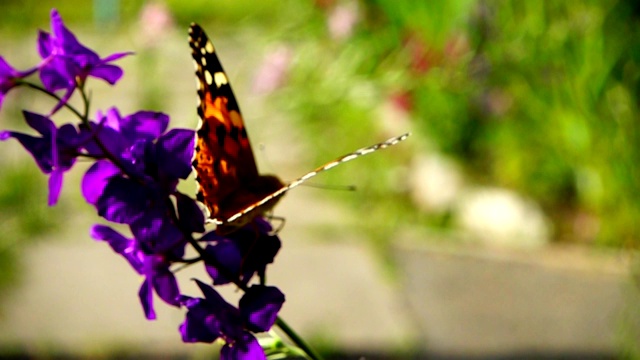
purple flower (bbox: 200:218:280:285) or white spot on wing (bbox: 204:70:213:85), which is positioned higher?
white spot on wing (bbox: 204:70:213:85)

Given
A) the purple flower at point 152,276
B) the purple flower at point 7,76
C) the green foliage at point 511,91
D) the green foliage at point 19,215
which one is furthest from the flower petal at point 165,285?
the green foliage at point 19,215

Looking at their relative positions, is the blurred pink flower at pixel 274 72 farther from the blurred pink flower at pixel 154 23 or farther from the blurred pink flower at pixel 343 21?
the blurred pink flower at pixel 154 23

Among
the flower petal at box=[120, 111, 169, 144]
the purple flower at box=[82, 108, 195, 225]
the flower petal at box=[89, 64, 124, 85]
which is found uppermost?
the flower petal at box=[89, 64, 124, 85]

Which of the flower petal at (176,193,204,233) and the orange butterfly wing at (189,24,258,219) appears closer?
the flower petal at (176,193,204,233)

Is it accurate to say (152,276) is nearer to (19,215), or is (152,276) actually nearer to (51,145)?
(51,145)

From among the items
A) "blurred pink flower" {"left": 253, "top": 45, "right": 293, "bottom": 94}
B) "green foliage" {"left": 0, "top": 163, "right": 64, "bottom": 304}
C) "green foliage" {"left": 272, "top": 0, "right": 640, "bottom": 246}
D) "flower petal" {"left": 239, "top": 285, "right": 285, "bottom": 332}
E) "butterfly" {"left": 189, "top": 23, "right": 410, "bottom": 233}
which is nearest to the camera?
"flower petal" {"left": 239, "top": 285, "right": 285, "bottom": 332}

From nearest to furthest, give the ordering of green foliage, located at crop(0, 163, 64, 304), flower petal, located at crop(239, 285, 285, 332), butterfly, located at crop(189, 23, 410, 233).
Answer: flower petal, located at crop(239, 285, 285, 332) < butterfly, located at crop(189, 23, 410, 233) < green foliage, located at crop(0, 163, 64, 304)

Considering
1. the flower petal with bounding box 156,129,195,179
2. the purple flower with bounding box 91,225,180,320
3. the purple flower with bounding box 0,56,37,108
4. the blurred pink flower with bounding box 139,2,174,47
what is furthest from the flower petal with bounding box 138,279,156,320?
the blurred pink flower with bounding box 139,2,174,47

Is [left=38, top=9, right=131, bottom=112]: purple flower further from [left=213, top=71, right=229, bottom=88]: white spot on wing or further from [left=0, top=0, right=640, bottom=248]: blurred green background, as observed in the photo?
[left=0, top=0, right=640, bottom=248]: blurred green background
